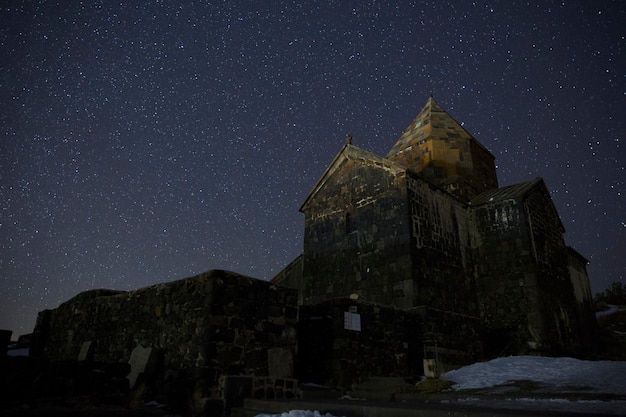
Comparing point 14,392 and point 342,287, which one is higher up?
point 342,287

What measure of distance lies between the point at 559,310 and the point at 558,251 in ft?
9.74

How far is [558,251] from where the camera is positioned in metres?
17.6

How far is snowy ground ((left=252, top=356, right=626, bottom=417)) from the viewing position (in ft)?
18.8

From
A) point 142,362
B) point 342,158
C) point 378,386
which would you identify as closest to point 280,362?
point 142,362

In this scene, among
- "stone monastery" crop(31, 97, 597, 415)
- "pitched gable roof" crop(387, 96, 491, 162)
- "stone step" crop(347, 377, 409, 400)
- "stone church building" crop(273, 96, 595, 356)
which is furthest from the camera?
"pitched gable roof" crop(387, 96, 491, 162)

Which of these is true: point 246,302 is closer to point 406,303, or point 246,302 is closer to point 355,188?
point 406,303

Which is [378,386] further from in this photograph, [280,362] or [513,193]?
[513,193]

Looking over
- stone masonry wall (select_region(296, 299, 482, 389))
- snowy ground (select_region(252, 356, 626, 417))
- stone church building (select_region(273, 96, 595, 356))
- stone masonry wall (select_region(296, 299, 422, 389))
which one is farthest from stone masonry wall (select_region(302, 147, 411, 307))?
snowy ground (select_region(252, 356, 626, 417))

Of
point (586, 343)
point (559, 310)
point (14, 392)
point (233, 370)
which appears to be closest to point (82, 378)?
point (14, 392)

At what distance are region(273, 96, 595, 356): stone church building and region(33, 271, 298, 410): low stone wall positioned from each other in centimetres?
527

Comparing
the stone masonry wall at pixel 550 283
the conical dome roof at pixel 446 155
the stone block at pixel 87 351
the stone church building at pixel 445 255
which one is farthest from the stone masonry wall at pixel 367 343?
the conical dome roof at pixel 446 155

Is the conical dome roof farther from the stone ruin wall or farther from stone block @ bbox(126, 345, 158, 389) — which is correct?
stone block @ bbox(126, 345, 158, 389)

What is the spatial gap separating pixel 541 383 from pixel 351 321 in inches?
166

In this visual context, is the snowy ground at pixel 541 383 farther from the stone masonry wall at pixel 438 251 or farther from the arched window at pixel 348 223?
the arched window at pixel 348 223
